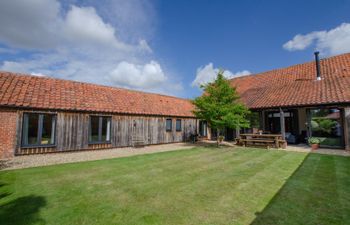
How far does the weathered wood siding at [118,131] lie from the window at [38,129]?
0.23m

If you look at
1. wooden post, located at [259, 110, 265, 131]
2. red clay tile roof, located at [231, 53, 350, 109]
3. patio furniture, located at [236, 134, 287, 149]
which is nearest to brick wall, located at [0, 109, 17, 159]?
patio furniture, located at [236, 134, 287, 149]

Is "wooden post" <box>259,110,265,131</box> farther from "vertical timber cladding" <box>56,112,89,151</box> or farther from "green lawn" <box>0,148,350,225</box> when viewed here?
"vertical timber cladding" <box>56,112,89,151</box>

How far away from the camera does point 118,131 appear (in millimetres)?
13406

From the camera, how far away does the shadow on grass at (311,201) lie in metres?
3.44

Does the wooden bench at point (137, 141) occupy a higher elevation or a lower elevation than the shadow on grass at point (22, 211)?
higher

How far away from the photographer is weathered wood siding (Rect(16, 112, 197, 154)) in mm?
10961

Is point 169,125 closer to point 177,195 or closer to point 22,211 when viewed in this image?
point 177,195

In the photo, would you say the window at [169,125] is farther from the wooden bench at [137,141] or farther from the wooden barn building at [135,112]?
the wooden bench at [137,141]

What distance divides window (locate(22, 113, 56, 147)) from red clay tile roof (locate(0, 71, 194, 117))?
0.65 meters

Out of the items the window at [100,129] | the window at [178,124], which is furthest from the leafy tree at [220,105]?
the window at [100,129]

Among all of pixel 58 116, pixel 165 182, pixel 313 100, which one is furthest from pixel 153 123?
pixel 313 100

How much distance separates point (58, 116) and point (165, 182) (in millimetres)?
8764

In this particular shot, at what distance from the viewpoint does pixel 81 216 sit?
11.7 feet

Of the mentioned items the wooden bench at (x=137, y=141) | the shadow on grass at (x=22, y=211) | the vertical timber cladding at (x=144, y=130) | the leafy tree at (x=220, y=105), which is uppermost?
the leafy tree at (x=220, y=105)
